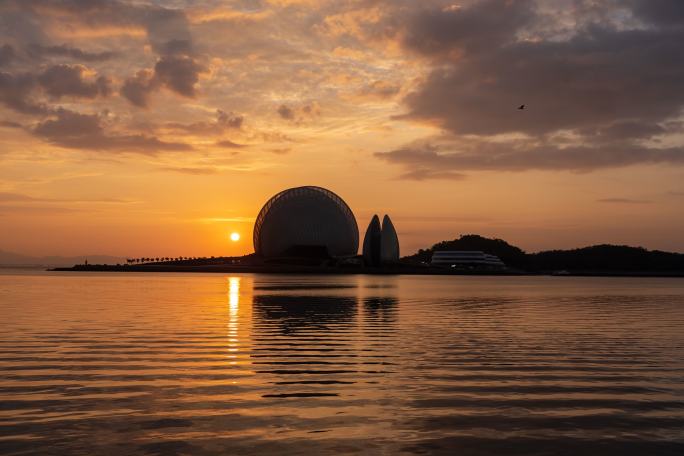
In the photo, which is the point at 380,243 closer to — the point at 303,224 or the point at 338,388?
the point at 303,224

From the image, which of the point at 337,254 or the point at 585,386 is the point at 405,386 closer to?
the point at 585,386

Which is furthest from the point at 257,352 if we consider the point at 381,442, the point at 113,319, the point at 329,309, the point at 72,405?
the point at 329,309

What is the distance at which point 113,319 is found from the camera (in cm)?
3341

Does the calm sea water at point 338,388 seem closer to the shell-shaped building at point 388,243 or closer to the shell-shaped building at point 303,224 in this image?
the shell-shaped building at point 303,224

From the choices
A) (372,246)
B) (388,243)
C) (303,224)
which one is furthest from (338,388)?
(388,243)

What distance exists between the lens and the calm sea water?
35.7ft

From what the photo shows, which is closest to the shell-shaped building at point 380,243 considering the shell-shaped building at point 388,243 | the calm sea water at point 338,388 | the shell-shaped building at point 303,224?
the shell-shaped building at point 388,243

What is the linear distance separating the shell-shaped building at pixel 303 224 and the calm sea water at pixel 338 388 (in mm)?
143137

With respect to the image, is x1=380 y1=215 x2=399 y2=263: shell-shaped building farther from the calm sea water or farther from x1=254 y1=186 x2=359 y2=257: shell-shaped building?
the calm sea water

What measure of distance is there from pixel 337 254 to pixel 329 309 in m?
139

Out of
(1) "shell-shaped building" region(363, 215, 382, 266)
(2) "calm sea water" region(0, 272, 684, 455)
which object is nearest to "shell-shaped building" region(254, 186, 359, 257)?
(1) "shell-shaped building" region(363, 215, 382, 266)

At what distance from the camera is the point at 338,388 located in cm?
1548

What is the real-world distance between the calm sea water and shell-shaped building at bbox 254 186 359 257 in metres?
143

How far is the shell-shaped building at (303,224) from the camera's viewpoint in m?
175
